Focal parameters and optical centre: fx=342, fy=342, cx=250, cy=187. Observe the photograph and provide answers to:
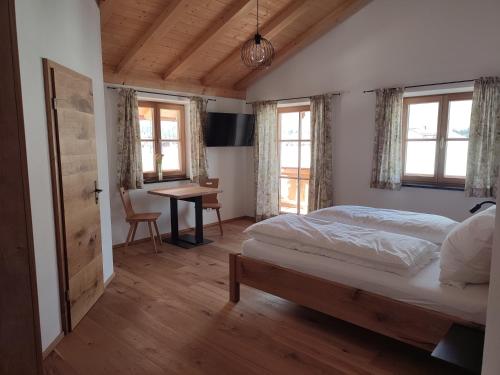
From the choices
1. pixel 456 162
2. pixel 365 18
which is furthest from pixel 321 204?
pixel 365 18

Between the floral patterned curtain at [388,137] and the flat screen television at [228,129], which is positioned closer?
the floral patterned curtain at [388,137]

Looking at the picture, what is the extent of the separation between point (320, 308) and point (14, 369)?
187 centimetres

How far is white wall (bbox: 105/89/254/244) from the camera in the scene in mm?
4652

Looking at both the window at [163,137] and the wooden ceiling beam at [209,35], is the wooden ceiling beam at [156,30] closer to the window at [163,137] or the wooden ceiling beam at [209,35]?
the wooden ceiling beam at [209,35]

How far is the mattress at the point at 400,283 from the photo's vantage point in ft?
6.24

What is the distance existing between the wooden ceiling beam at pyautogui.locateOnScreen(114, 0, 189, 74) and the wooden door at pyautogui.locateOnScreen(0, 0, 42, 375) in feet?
9.12

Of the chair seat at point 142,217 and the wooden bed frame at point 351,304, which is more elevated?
the chair seat at point 142,217

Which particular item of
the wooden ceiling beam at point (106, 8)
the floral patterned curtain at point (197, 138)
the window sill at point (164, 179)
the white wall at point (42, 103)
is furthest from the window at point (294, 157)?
the white wall at point (42, 103)

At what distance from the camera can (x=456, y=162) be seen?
4.25 metres

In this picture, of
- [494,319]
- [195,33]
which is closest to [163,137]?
[195,33]

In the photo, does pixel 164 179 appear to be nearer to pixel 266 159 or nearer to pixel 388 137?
pixel 266 159

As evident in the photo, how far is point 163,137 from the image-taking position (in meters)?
5.32

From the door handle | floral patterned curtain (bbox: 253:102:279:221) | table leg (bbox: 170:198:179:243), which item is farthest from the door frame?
floral patterned curtain (bbox: 253:102:279:221)

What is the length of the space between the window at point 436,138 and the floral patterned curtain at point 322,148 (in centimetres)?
102
